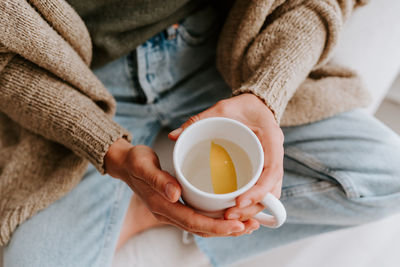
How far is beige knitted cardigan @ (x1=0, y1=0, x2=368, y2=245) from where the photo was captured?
52 cm

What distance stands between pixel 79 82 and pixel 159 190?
0.91 feet

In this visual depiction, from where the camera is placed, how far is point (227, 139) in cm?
43

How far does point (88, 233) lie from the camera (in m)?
0.64

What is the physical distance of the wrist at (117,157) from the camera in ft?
1.67

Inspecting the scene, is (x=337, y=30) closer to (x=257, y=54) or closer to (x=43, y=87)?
(x=257, y=54)

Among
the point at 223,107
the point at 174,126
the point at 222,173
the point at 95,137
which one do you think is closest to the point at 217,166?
the point at 222,173

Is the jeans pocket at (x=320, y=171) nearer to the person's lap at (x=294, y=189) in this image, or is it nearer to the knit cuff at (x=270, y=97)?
the person's lap at (x=294, y=189)

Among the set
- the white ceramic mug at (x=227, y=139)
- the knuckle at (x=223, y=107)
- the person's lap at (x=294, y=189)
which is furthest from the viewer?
the person's lap at (x=294, y=189)

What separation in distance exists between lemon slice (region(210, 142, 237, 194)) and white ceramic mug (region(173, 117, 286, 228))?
0.02 metres

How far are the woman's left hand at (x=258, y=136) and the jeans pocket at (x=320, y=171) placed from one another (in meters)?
0.20

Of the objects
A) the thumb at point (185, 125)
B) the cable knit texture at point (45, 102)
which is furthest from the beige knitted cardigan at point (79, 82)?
the thumb at point (185, 125)

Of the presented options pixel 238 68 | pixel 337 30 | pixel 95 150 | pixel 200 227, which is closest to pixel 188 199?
pixel 200 227

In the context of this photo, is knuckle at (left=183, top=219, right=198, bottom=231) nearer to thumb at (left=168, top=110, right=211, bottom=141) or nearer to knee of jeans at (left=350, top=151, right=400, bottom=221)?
thumb at (left=168, top=110, right=211, bottom=141)

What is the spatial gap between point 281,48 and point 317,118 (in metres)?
0.18
